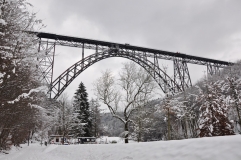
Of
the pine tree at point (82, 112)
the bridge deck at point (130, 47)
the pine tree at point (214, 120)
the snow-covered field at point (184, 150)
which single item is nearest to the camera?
the snow-covered field at point (184, 150)

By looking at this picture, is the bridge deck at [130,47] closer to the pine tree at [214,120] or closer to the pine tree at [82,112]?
the pine tree at [82,112]

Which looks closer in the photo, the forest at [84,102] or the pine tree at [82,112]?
the forest at [84,102]

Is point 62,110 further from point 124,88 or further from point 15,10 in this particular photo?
point 15,10

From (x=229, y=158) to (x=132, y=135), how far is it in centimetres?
2324

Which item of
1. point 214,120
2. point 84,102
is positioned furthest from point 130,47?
point 214,120

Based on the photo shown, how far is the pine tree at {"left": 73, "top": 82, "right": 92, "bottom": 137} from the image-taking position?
28.7m

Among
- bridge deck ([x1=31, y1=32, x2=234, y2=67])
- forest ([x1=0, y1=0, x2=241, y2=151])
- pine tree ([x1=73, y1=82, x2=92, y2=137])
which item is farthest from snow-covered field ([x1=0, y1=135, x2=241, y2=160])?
pine tree ([x1=73, y1=82, x2=92, y2=137])

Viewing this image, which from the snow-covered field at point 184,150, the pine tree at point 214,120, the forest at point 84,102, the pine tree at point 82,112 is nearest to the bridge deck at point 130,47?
the forest at point 84,102

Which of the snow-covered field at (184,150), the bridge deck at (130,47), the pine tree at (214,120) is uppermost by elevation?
the bridge deck at (130,47)

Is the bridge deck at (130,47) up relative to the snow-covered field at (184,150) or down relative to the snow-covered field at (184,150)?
up

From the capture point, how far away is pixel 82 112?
29984 mm

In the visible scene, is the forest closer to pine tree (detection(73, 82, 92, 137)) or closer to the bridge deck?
pine tree (detection(73, 82, 92, 137))

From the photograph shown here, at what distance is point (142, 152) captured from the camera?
671 cm

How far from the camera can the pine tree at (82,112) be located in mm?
28672
